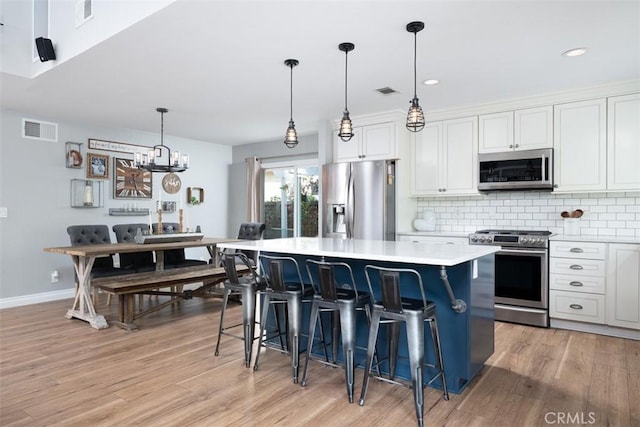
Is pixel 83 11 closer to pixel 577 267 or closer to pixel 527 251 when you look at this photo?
pixel 527 251

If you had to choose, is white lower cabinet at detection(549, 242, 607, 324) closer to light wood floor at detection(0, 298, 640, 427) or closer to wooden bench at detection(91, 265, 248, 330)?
light wood floor at detection(0, 298, 640, 427)

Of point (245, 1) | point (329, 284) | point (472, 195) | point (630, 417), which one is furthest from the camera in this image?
point (472, 195)

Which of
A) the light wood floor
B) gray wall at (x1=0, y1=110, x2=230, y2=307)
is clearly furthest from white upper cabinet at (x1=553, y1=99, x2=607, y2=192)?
gray wall at (x1=0, y1=110, x2=230, y2=307)

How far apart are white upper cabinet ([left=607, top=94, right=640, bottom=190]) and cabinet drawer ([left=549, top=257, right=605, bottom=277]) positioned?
78 centimetres

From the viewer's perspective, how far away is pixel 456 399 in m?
2.53

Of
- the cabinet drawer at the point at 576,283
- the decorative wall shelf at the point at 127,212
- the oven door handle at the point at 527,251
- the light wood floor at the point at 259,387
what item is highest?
the decorative wall shelf at the point at 127,212

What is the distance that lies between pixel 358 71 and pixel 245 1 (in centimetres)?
142

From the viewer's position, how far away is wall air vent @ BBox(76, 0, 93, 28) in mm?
3265

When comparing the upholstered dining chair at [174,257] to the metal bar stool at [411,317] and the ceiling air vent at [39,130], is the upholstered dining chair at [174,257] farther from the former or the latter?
the metal bar stool at [411,317]

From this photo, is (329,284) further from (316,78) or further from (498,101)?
(498,101)

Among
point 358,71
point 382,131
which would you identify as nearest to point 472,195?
point 382,131

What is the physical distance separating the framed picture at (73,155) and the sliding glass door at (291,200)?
2933mm

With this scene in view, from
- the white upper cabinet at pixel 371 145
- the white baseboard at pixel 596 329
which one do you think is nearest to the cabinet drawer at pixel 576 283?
the white baseboard at pixel 596 329

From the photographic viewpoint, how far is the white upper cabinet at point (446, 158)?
4812mm
